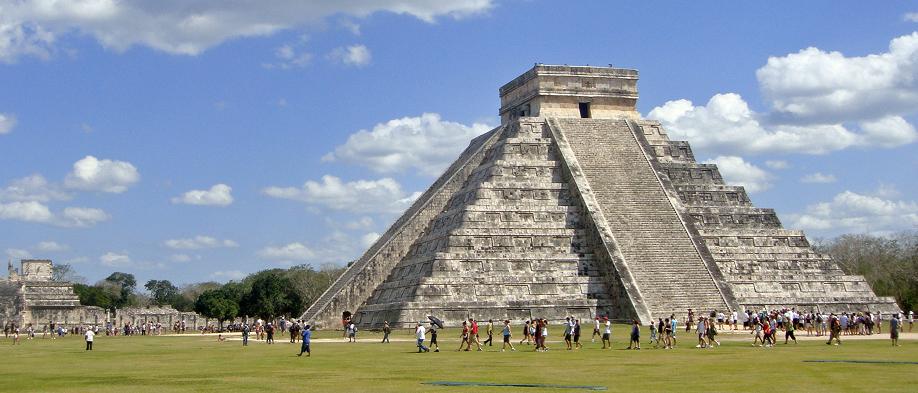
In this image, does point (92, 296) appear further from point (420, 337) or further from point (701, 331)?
point (701, 331)

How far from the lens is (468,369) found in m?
21.4

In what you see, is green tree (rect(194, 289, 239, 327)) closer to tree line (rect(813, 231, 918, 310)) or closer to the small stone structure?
the small stone structure

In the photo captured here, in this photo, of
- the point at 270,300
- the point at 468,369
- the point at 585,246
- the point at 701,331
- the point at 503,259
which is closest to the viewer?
the point at 468,369

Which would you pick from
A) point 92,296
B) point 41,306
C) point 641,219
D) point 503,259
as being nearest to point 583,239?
point 641,219

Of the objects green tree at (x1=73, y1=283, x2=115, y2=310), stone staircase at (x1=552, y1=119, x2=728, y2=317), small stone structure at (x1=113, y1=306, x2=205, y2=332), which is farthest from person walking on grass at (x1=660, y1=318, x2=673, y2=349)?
green tree at (x1=73, y1=283, x2=115, y2=310)

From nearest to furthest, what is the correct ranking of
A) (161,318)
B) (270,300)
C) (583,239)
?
(583,239) < (270,300) < (161,318)

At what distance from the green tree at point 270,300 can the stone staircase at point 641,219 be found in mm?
28875

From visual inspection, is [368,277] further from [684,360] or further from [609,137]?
[684,360]

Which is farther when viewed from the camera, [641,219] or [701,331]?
[641,219]

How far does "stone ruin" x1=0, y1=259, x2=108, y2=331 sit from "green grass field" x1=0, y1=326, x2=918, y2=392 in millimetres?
A: 30646

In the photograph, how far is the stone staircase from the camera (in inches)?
1517

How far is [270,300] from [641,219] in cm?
3361

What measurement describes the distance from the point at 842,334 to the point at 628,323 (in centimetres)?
681

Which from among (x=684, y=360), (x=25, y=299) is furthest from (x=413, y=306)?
(x=25, y=299)
